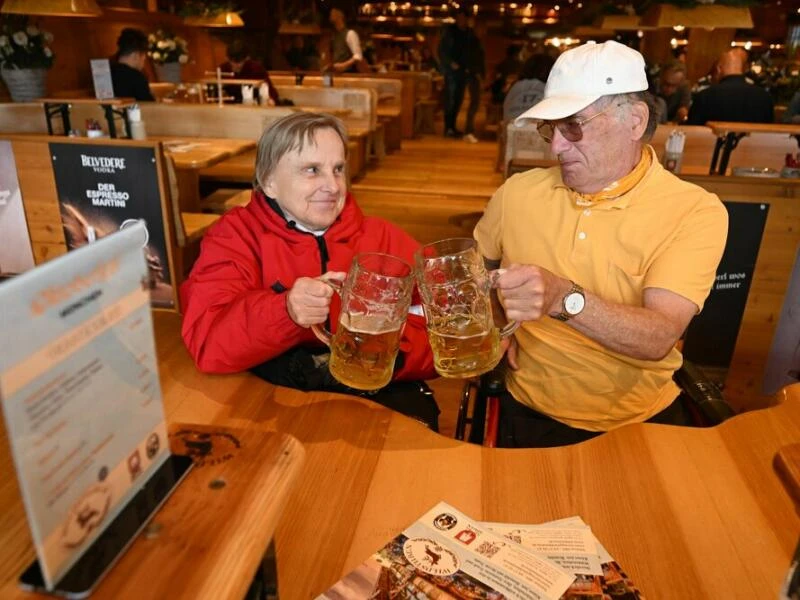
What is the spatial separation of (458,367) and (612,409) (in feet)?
2.31

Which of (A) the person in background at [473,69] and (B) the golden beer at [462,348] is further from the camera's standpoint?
(A) the person in background at [473,69]

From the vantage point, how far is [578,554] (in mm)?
924

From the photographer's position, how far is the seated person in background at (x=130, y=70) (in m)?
5.40

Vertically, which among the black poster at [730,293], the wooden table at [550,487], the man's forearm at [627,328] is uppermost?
the man's forearm at [627,328]

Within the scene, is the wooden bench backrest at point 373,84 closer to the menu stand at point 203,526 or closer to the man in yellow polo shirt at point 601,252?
the man in yellow polo shirt at point 601,252

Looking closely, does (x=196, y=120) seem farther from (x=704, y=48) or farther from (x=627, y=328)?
(x=704, y=48)

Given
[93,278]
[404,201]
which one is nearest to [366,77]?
[404,201]

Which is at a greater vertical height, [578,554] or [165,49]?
[165,49]

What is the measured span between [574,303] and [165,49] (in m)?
7.47

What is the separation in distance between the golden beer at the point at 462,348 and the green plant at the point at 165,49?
748 centimetres

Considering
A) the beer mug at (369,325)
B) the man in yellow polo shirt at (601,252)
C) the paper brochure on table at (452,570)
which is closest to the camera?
the paper brochure on table at (452,570)

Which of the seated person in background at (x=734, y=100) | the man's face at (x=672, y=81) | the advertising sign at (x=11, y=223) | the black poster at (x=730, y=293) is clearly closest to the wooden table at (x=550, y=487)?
the black poster at (x=730, y=293)

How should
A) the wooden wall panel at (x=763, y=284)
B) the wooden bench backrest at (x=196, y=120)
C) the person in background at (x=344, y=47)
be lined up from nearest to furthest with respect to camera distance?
the wooden wall panel at (x=763, y=284), the wooden bench backrest at (x=196, y=120), the person in background at (x=344, y=47)

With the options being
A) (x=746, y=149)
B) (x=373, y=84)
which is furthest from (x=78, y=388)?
(x=373, y=84)
